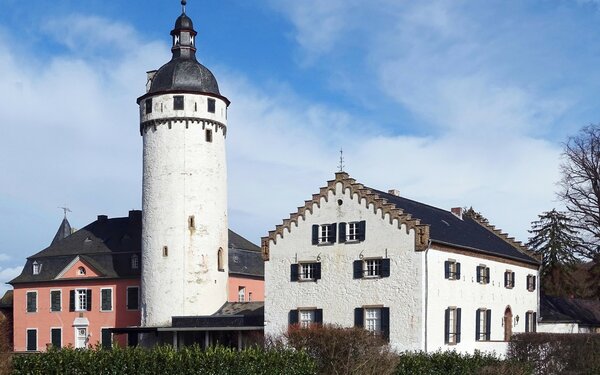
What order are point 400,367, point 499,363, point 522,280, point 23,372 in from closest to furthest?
point 23,372
point 400,367
point 499,363
point 522,280

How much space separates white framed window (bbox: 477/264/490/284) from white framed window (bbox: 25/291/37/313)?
1239 inches

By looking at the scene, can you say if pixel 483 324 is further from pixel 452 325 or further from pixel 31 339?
pixel 31 339

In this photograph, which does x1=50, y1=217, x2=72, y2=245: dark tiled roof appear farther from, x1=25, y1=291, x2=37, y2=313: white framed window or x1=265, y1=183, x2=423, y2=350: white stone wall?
x1=265, y1=183, x2=423, y2=350: white stone wall

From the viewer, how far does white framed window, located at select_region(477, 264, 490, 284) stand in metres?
46.4

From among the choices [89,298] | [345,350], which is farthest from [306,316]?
[89,298]

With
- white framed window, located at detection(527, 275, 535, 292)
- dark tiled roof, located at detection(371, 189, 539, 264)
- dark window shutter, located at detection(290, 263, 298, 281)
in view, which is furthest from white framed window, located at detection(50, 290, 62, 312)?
white framed window, located at detection(527, 275, 535, 292)

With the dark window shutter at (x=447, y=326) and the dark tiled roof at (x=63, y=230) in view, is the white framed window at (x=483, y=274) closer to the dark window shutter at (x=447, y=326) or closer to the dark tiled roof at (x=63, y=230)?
the dark window shutter at (x=447, y=326)

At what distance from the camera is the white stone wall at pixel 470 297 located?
140 ft

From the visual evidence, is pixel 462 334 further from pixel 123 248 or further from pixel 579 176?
pixel 123 248

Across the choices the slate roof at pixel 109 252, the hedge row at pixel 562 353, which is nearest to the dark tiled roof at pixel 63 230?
the slate roof at pixel 109 252

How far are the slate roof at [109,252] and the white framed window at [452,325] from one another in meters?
18.9

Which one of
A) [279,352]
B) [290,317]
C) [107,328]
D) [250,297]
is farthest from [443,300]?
[107,328]

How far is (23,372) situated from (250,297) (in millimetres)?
32814

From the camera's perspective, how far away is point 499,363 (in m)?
32.5
